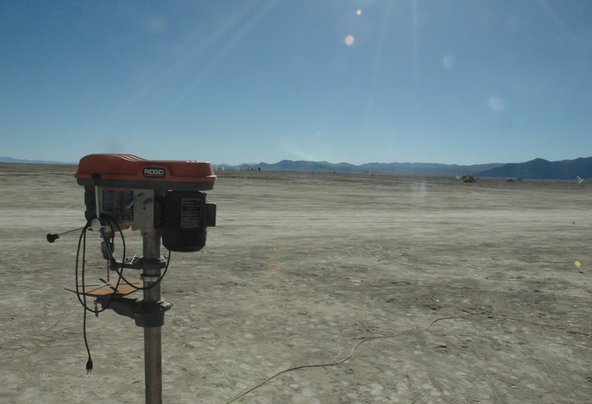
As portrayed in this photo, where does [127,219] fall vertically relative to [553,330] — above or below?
above

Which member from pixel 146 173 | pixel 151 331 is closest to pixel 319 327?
pixel 151 331

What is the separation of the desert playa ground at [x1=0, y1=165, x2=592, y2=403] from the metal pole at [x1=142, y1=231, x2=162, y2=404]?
0.97m

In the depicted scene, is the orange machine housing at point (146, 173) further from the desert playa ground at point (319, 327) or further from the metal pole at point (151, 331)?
the desert playa ground at point (319, 327)

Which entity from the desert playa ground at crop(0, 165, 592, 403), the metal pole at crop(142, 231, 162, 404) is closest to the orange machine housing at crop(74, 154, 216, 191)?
the metal pole at crop(142, 231, 162, 404)

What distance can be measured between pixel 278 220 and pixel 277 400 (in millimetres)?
10739

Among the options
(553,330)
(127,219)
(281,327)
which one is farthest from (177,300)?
(553,330)

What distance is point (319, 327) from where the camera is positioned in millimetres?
4926

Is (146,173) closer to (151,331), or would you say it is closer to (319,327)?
(151,331)

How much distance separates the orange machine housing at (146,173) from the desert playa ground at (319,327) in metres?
1.84

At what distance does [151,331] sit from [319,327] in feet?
9.11

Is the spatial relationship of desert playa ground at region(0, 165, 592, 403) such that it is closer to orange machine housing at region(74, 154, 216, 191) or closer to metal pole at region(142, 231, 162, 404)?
metal pole at region(142, 231, 162, 404)

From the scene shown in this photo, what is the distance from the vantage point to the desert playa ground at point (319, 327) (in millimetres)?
3605

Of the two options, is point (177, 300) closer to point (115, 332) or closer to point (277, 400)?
point (115, 332)

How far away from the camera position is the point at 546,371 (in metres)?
4.04
